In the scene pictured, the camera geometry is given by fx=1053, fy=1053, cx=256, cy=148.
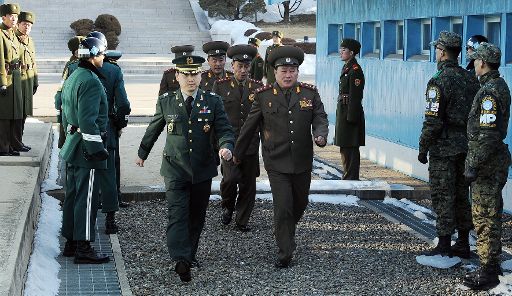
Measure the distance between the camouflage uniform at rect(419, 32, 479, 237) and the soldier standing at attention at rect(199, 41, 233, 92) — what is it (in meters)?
2.58

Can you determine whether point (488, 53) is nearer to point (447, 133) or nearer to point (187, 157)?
point (447, 133)

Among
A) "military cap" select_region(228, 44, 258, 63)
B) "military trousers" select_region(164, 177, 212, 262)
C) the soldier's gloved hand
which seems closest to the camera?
the soldier's gloved hand

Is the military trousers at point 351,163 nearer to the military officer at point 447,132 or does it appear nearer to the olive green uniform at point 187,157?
the military officer at point 447,132

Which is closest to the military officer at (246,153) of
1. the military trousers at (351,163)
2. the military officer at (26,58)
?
the military trousers at (351,163)

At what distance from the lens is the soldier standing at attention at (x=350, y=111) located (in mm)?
13422

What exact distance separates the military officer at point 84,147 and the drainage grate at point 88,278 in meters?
0.11

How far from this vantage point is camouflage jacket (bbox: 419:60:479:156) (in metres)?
9.13

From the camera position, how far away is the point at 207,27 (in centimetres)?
4912

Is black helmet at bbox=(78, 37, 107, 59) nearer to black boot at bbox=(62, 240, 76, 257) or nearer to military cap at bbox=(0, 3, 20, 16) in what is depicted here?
black boot at bbox=(62, 240, 76, 257)

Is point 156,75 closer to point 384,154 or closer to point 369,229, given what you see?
point 384,154

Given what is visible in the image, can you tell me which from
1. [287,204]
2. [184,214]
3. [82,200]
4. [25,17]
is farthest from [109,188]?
[25,17]

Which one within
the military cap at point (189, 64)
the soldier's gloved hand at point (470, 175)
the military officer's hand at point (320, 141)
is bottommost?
the soldier's gloved hand at point (470, 175)

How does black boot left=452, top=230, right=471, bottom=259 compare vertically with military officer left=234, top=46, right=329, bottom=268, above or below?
below

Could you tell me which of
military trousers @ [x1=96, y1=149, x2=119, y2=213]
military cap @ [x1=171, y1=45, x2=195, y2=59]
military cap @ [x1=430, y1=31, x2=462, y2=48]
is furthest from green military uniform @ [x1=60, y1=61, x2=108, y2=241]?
military cap @ [x1=171, y1=45, x2=195, y2=59]
